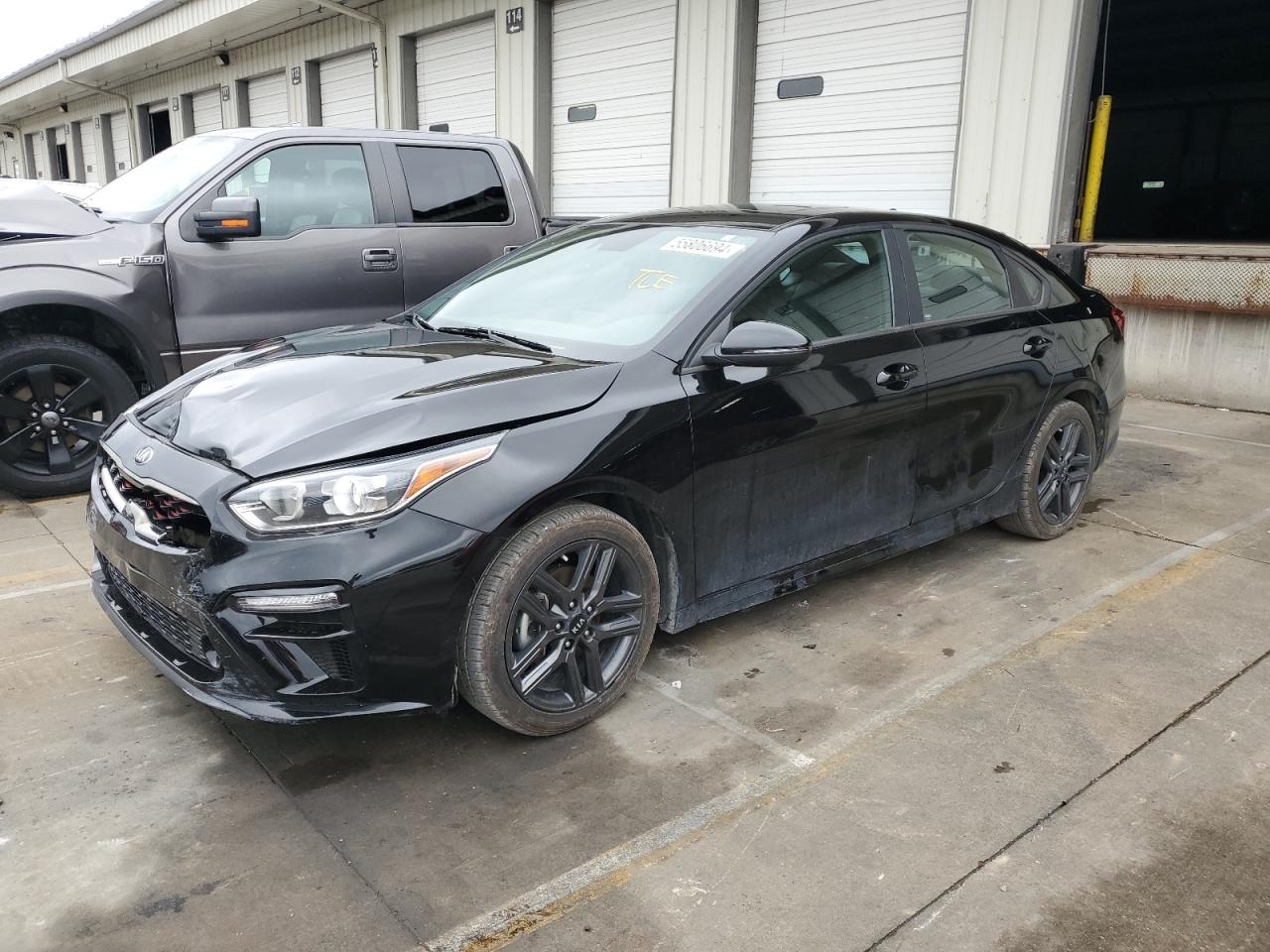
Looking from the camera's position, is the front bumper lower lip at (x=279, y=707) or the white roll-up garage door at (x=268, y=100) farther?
the white roll-up garage door at (x=268, y=100)

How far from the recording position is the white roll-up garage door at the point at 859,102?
8.87 meters

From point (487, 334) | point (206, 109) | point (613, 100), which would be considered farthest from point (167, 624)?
point (206, 109)

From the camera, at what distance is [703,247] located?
11.7 ft

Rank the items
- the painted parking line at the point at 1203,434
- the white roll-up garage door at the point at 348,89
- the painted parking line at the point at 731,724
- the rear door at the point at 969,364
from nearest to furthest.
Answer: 1. the painted parking line at the point at 731,724
2. the rear door at the point at 969,364
3. the painted parking line at the point at 1203,434
4. the white roll-up garage door at the point at 348,89

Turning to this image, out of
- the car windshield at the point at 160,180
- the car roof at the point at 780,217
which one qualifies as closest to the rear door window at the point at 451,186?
the car windshield at the point at 160,180

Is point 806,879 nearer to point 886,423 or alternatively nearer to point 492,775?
point 492,775

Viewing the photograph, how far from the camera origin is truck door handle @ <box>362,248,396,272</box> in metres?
5.70

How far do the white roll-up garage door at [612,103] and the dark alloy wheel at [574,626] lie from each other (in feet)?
29.8

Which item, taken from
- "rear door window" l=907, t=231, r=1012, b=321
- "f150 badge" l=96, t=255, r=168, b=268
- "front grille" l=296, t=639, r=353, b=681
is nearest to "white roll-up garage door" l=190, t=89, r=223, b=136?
"f150 badge" l=96, t=255, r=168, b=268

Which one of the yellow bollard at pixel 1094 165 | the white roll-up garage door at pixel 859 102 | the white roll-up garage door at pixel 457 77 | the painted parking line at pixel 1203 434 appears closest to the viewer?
the painted parking line at pixel 1203 434

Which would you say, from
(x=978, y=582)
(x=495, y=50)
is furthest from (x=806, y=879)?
(x=495, y=50)

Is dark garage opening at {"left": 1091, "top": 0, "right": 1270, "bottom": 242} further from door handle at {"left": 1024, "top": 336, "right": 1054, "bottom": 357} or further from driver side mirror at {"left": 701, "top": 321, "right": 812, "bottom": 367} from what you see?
driver side mirror at {"left": 701, "top": 321, "right": 812, "bottom": 367}

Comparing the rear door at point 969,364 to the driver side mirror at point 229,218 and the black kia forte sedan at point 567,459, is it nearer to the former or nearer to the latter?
the black kia forte sedan at point 567,459

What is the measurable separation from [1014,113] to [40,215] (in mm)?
7186
